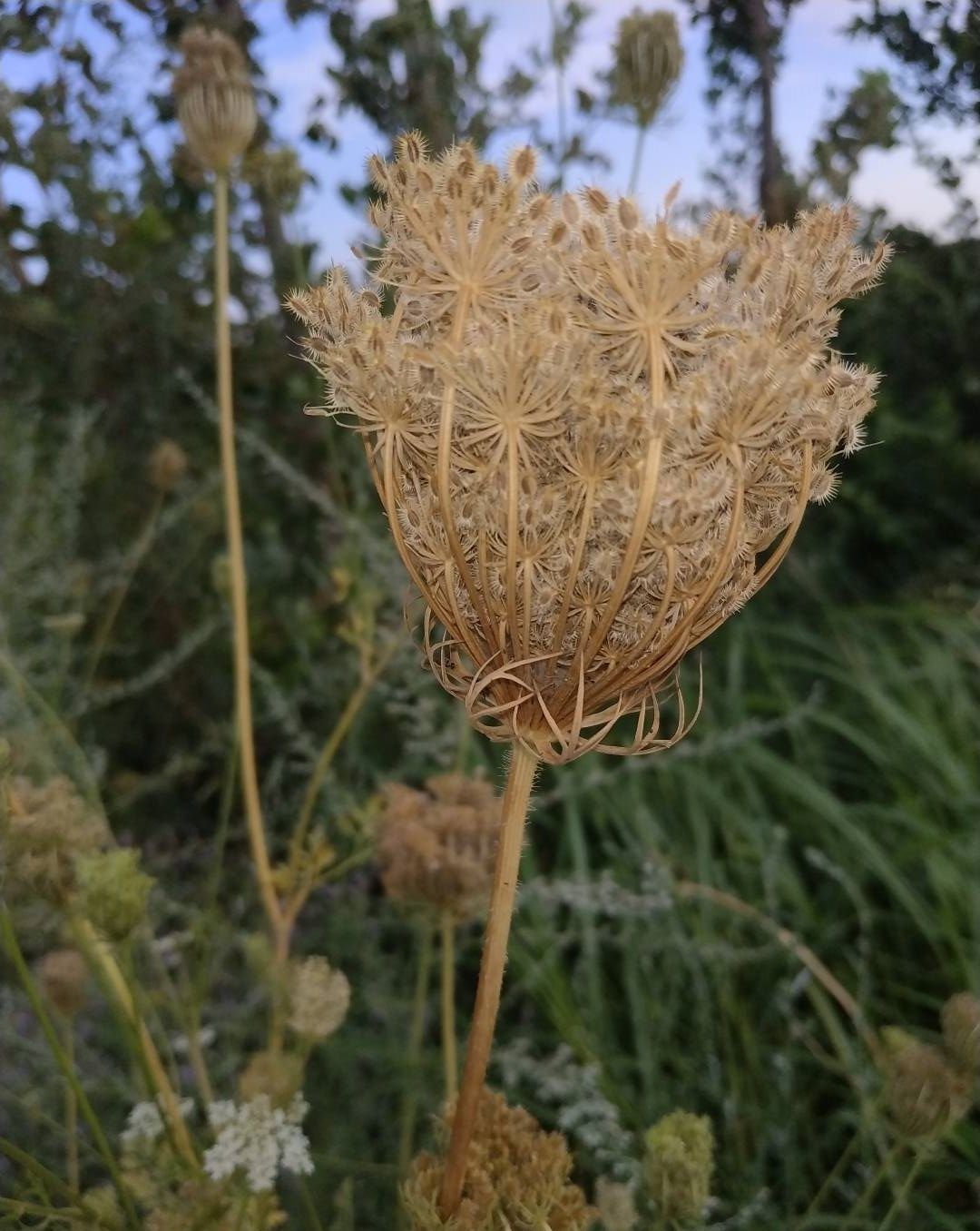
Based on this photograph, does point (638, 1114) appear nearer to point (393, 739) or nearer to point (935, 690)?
point (393, 739)

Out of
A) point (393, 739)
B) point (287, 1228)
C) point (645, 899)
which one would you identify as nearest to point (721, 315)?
point (645, 899)

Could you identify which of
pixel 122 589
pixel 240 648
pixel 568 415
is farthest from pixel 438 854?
pixel 122 589

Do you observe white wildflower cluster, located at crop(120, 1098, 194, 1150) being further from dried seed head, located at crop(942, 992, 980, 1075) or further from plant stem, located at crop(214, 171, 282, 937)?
dried seed head, located at crop(942, 992, 980, 1075)

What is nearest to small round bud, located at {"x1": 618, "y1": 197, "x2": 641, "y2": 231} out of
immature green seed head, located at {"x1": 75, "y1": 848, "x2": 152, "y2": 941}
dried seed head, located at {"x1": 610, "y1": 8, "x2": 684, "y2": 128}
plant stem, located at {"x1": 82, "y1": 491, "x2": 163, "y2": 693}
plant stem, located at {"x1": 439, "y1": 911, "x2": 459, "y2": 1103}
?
immature green seed head, located at {"x1": 75, "y1": 848, "x2": 152, "y2": 941}

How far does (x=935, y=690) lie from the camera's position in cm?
254

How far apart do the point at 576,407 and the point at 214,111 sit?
0.74m

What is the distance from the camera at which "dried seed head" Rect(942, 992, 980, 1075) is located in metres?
0.81

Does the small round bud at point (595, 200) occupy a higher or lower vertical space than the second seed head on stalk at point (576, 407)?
higher

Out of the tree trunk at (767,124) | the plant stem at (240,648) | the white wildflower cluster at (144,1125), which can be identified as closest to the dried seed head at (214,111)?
the plant stem at (240,648)

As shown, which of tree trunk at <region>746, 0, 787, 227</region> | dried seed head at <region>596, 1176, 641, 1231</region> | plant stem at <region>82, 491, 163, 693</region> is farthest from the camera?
tree trunk at <region>746, 0, 787, 227</region>

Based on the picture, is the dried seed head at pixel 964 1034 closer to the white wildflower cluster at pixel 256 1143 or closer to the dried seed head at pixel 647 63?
the white wildflower cluster at pixel 256 1143

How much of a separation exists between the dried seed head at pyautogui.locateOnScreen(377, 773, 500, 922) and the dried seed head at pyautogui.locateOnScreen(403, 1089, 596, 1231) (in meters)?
0.29

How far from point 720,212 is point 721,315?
54mm

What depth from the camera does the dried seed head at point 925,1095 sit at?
2.65 ft
